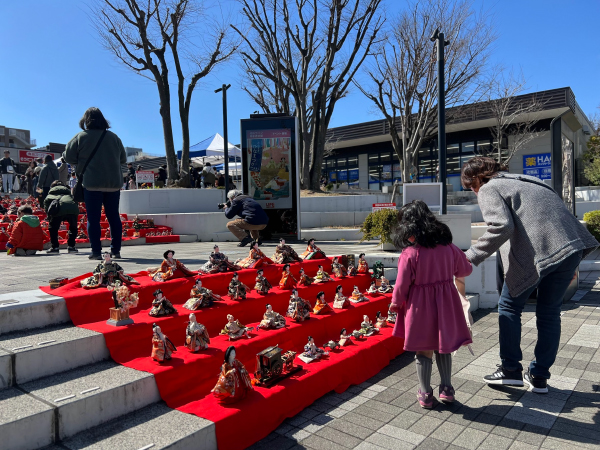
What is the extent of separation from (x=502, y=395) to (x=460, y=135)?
87.1ft

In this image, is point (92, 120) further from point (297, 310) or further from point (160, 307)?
point (297, 310)

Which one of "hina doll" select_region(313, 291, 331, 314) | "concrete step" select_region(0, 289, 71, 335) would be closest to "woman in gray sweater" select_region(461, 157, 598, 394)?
"hina doll" select_region(313, 291, 331, 314)

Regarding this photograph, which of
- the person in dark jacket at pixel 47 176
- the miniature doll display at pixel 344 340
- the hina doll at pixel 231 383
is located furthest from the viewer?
the person in dark jacket at pixel 47 176

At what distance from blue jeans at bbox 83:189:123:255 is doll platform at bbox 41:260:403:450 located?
75.1 inches

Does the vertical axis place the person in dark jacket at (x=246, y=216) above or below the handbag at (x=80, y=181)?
below

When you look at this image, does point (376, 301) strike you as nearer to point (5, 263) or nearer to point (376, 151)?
point (5, 263)

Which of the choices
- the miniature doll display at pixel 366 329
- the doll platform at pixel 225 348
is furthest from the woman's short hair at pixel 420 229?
the miniature doll display at pixel 366 329

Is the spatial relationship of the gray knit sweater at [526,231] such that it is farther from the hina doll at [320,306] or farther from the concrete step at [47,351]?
the concrete step at [47,351]

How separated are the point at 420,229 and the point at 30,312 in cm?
290

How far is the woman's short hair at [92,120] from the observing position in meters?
5.83

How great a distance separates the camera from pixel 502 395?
3490 mm

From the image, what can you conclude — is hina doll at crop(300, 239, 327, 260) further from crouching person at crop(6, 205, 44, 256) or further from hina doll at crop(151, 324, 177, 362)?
crouching person at crop(6, 205, 44, 256)

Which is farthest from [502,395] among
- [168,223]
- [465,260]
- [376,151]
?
[376,151]

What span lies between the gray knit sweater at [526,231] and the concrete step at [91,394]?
8.37 ft
